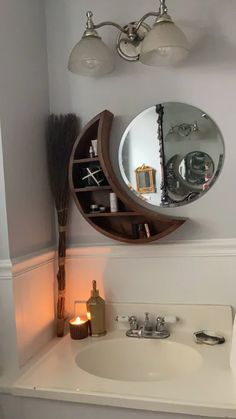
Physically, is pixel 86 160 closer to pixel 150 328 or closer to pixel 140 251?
pixel 140 251

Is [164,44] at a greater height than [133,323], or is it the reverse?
[164,44]

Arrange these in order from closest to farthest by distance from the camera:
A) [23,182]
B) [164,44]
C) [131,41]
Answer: [164,44]
[23,182]
[131,41]

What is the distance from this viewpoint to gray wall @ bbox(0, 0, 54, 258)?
1.42 metres

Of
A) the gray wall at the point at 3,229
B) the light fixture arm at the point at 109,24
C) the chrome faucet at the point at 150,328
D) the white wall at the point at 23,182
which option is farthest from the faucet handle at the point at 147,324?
the light fixture arm at the point at 109,24

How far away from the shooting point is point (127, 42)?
1.63m

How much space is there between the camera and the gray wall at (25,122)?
4.66 feet

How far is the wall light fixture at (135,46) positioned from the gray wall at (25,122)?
215mm

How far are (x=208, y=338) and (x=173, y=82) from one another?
107cm

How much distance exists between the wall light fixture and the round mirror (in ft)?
0.73

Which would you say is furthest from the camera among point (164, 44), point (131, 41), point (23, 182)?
point (131, 41)

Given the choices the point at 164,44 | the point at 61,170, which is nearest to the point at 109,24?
the point at 164,44

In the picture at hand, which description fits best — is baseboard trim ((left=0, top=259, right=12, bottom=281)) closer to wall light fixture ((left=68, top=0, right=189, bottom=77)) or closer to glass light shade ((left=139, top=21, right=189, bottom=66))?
wall light fixture ((left=68, top=0, right=189, bottom=77))

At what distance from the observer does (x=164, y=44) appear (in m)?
1.38

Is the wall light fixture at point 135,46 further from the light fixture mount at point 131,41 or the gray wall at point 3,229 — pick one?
the gray wall at point 3,229
